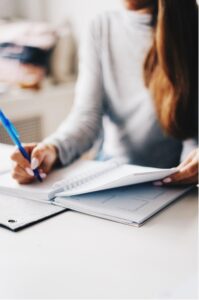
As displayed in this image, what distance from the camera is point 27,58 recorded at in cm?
208

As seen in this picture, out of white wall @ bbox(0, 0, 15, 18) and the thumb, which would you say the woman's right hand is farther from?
white wall @ bbox(0, 0, 15, 18)

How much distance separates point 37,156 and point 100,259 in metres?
0.34

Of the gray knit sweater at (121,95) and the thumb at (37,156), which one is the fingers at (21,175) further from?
the gray knit sweater at (121,95)

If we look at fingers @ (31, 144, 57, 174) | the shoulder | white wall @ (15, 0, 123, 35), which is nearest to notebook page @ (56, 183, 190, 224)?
fingers @ (31, 144, 57, 174)

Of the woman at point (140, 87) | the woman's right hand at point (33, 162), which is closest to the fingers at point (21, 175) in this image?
the woman's right hand at point (33, 162)

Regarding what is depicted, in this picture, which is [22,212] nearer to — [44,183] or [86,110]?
[44,183]

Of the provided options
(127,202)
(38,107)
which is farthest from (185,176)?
(38,107)

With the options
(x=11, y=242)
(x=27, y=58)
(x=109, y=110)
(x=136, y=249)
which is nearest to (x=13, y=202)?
(x=11, y=242)

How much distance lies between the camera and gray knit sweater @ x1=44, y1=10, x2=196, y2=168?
1.11m

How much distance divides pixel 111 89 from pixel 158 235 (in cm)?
66

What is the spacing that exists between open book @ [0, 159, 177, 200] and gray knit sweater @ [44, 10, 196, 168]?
11.1 inches

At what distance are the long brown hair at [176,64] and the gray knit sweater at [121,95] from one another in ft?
0.21

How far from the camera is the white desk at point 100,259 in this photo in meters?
0.44

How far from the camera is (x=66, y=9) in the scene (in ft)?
7.66
